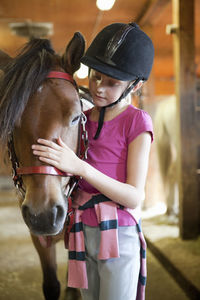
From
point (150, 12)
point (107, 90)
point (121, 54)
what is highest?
point (150, 12)

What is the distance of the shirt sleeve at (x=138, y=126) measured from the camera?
92 centimetres

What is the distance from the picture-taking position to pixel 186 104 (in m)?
2.75

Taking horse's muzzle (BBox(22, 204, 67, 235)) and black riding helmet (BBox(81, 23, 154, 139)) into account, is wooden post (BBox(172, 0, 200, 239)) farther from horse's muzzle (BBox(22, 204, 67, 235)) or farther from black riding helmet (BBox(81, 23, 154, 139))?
horse's muzzle (BBox(22, 204, 67, 235))

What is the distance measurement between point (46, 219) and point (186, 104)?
7.13 ft

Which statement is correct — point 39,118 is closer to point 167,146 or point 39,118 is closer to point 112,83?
point 112,83

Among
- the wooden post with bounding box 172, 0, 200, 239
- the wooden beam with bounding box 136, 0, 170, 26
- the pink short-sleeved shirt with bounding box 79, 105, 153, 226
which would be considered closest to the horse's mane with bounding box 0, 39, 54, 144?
the pink short-sleeved shirt with bounding box 79, 105, 153, 226

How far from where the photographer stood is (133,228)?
950mm

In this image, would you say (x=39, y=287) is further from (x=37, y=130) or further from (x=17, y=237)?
(x=37, y=130)

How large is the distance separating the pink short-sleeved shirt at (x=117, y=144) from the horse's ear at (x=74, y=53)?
0.26 m

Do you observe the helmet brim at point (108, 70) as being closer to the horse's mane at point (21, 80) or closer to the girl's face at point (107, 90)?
the girl's face at point (107, 90)

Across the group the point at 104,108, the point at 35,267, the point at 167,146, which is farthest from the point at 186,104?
the point at 104,108

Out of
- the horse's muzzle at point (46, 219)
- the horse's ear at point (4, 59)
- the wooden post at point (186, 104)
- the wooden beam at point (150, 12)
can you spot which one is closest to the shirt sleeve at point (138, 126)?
the horse's muzzle at point (46, 219)

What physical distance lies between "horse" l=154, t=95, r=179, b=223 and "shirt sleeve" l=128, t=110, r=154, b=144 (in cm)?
277

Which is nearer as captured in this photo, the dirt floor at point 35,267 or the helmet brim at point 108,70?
the helmet brim at point 108,70
